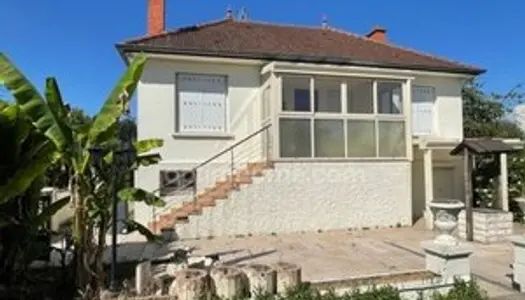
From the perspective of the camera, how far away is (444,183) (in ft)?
65.1

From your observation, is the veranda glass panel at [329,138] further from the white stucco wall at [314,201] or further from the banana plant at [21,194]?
the banana plant at [21,194]

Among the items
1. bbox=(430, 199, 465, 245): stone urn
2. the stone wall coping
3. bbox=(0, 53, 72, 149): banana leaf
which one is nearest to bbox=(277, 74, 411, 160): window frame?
bbox=(430, 199, 465, 245): stone urn

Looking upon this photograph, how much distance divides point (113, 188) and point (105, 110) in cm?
149

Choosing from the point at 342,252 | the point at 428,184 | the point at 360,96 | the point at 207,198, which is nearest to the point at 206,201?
the point at 207,198

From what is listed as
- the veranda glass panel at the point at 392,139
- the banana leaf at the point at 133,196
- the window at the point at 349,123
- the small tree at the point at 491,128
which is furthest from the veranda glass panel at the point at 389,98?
the banana leaf at the point at 133,196

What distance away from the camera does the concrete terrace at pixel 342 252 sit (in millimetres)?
9953

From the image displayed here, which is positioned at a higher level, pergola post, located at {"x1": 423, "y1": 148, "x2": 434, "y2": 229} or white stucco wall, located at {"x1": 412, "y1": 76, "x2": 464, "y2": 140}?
white stucco wall, located at {"x1": 412, "y1": 76, "x2": 464, "y2": 140}

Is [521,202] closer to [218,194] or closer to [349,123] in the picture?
[349,123]

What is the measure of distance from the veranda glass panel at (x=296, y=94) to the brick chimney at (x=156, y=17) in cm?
566

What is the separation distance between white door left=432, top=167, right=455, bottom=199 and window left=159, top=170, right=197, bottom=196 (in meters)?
10.6

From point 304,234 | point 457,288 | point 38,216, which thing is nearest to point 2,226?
point 38,216

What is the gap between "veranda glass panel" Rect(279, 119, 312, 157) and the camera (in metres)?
16.0

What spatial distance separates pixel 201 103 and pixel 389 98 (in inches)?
294

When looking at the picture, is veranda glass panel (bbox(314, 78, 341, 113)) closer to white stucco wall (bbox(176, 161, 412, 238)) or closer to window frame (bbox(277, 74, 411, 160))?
window frame (bbox(277, 74, 411, 160))
